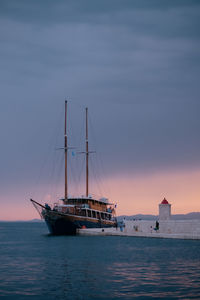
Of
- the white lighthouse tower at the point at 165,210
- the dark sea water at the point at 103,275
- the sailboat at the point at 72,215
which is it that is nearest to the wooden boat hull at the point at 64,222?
the sailboat at the point at 72,215

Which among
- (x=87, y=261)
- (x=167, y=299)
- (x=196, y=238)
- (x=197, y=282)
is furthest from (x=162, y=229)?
(x=167, y=299)

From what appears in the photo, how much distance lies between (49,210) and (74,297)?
42.8 m

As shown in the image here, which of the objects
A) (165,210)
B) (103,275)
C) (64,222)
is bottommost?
(103,275)

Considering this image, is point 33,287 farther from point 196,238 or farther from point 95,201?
point 95,201

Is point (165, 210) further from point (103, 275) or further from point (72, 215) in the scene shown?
point (103, 275)

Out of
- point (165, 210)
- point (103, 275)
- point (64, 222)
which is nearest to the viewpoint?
point (103, 275)

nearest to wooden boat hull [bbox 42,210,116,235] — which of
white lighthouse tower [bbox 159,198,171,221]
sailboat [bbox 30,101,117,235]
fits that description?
sailboat [bbox 30,101,117,235]

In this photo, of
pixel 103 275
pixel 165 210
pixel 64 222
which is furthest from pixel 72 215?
pixel 103 275

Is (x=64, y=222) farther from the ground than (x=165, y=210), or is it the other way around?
(x=165, y=210)

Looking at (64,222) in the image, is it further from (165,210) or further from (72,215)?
(165,210)

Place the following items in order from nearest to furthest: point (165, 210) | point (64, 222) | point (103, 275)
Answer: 1. point (103, 275)
2. point (165, 210)
3. point (64, 222)

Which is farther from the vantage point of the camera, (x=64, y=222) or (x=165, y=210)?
(x=64, y=222)

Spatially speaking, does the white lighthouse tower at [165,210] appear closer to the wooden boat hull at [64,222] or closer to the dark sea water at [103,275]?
the wooden boat hull at [64,222]

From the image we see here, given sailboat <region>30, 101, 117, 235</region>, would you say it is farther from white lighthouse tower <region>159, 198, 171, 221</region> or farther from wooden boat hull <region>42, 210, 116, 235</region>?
white lighthouse tower <region>159, 198, 171, 221</region>
